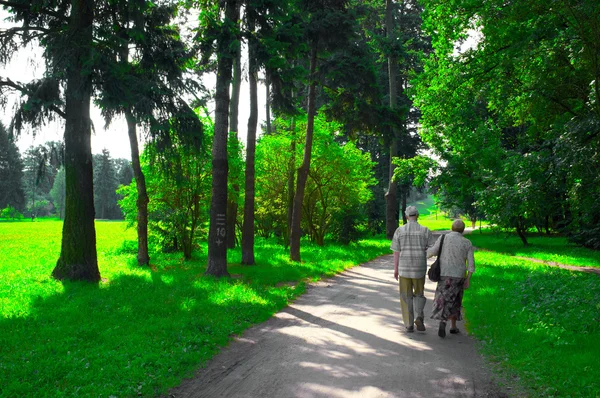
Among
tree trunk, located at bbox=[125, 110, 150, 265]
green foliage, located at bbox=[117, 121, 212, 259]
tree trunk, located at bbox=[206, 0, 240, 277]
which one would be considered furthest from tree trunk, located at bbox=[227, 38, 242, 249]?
tree trunk, located at bbox=[206, 0, 240, 277]

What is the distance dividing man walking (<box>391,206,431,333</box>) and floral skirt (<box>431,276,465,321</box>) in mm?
253

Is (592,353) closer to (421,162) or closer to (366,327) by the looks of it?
(366,327)

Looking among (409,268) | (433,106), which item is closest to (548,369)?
(409,268)

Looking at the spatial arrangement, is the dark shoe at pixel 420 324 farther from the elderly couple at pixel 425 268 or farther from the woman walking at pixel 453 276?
the woman walking at pixel 453 276

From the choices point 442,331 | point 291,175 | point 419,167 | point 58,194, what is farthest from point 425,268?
point 58,194

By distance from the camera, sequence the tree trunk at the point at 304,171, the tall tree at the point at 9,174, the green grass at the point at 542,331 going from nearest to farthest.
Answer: the green grass at the point at 542,331 < the tree trunk at the point at 304,171 < the tall tree at the point at 9,174

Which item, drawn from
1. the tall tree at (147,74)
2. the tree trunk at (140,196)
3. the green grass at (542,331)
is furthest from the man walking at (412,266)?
the tree trunk at (140,196)

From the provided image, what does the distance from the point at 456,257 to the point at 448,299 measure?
680mm

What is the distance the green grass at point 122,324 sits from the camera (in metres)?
4.79

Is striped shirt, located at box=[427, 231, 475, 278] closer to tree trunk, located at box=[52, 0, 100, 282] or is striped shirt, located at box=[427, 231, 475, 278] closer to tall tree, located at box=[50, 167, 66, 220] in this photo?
tree trunk, located at box=[52, 0, 100, 282]

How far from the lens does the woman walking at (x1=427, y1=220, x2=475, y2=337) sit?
6.81 m

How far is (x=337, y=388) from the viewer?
4551mm

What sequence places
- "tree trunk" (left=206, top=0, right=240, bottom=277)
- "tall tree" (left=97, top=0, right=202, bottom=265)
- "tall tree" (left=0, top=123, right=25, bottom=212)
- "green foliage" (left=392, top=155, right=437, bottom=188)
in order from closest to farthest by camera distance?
1. "tall tree" (left=97, top=0, right=202, bottom=265)
2. "tree trunk" (left=206, top=0, right=240, bottom=277)
3. "green foliage" (left=392, top=155, right=437, bottom=188)
4. "tall tree" (left=0, top=123, right=25, bottom=212)

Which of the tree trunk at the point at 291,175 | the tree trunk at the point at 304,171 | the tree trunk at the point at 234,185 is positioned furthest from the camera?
the tree trunk at the point at 291,175
